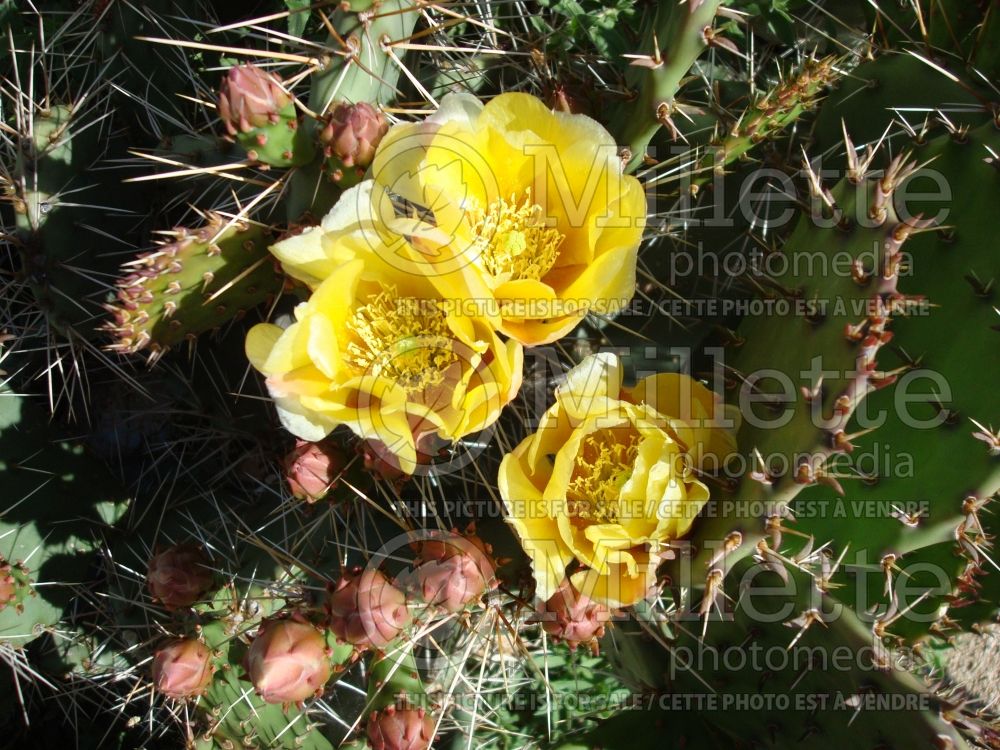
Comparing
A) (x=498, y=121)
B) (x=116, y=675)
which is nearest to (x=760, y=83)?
(x=498, y=121)

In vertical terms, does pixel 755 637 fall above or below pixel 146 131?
Answer: below

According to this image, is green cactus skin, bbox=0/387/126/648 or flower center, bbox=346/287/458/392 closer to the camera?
flower center, bbox=346/287/458/392

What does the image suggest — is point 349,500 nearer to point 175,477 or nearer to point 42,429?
point 175,477

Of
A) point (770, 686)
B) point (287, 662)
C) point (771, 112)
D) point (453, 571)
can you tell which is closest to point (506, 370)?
point (453, 571)

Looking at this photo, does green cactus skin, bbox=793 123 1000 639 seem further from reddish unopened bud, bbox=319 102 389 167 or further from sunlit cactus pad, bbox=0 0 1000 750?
reddish unopened bud, bbox=319 102 389 167

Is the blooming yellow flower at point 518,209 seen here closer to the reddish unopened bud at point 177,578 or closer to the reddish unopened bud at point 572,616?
the reddish unopened bud at point 572,616

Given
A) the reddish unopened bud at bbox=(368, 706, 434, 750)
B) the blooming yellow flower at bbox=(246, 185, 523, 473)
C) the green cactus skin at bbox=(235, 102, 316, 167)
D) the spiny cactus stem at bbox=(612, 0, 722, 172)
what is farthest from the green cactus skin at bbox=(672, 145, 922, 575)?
the green cactus skin at bbox=(235, 102, 316, 167)

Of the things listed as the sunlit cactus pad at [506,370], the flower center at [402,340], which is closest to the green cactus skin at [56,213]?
the sunlit cactus pad at [506,370]
